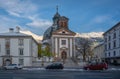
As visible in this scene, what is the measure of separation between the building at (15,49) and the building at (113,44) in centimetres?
2714

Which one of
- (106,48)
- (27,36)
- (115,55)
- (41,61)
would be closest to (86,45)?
(106,48)

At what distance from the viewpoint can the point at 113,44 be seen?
3634 inches

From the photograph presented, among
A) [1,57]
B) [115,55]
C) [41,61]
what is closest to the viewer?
[1,57]

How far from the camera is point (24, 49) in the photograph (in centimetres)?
7788

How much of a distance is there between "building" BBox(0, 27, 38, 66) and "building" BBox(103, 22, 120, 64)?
27.1 metres

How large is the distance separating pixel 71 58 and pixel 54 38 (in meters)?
10.4

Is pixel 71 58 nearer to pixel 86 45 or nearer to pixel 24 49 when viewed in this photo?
pixel 86 45

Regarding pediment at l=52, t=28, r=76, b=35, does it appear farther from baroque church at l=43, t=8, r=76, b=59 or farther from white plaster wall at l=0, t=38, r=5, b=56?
white plaster wall at l=0, t=38, r=5, b=56

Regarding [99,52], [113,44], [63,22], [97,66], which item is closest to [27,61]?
[97,66]

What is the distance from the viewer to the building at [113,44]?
8657cm

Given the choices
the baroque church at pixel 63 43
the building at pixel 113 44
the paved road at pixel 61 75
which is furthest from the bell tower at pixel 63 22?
the paved road at pixel 61 75

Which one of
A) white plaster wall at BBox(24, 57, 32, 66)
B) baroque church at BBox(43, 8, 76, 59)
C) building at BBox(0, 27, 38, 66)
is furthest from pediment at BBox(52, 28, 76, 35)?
white plaster wall at BBox(24, 57, 32, 66)

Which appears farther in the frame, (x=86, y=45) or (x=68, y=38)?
(x=86, y=45)

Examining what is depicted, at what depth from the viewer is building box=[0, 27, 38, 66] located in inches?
3027
